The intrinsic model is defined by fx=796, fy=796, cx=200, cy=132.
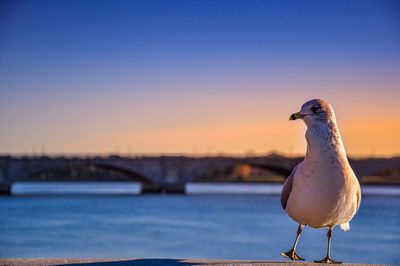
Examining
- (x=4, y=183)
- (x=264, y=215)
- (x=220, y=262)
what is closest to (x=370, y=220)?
(x=264, y=215)

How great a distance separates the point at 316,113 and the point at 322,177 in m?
0.44

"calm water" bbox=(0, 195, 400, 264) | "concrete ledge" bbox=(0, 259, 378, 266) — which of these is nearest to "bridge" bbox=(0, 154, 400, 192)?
"calm water" bbox=(0, 195, 400, 264)

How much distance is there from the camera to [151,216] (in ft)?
128

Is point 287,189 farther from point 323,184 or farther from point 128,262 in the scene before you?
point 128,262

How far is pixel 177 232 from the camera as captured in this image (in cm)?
3097

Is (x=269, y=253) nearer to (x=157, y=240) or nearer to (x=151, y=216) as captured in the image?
(x=157, y=240)

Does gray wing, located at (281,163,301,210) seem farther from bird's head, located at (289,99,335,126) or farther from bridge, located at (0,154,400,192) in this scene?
bridge, located at (0,154,400,192)

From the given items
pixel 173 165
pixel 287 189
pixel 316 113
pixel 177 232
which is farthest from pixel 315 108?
pixel 173 165

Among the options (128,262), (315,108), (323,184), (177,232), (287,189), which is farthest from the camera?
(177,232)

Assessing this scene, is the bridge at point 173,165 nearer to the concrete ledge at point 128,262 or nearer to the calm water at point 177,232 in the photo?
the calm water at point 177,232

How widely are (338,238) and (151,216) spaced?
11.9 m

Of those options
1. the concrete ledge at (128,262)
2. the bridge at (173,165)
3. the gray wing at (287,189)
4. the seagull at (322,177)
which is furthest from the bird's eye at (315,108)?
the bridge at (173,165)

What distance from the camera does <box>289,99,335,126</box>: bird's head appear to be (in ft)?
17.2

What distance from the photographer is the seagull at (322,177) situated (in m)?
5.26
